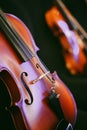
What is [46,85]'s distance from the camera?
958 millimetres

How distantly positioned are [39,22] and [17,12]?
0.91 feet

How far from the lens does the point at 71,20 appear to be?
170 centimetres

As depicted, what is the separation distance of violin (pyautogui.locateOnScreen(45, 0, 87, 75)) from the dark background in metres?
0.03

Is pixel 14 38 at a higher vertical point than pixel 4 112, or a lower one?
higher

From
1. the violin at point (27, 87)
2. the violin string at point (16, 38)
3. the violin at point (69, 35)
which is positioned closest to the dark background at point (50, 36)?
the violin at point (69, 35)

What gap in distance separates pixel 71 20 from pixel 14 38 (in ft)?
2.81

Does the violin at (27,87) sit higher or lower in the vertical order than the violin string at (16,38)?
lower

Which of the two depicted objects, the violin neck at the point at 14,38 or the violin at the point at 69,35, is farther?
the violin at the point at 69,35

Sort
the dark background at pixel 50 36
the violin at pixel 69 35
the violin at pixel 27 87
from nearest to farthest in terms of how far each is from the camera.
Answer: the violin at pixel 27 87, the dark background at pixel 50 36, the violin at pixel 69 35

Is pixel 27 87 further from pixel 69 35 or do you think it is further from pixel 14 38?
pixel 69 35

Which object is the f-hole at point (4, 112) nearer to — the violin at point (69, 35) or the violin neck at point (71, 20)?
the violin at point (69, 35)

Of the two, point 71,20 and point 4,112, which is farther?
point 71,20

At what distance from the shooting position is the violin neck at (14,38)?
35.0 inches

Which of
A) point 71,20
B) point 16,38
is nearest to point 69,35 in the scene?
point 71,20
